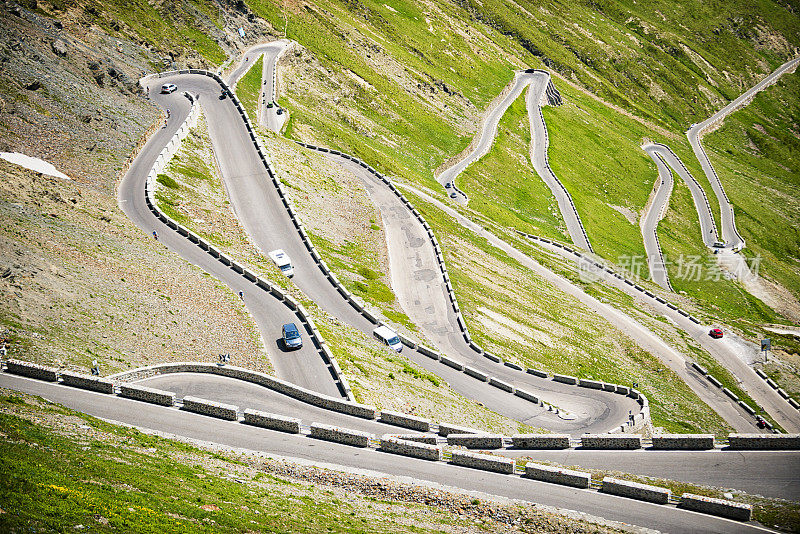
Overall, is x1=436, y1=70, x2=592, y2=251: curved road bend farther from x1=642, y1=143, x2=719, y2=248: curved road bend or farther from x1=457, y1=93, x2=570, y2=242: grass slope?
x1=642, y1=143, x2=719, y2=248: curved road bend

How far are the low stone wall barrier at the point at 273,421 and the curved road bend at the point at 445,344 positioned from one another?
18.5 metres

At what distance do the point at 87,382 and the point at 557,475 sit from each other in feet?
101

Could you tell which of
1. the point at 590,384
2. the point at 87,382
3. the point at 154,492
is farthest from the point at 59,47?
the point at 590,384

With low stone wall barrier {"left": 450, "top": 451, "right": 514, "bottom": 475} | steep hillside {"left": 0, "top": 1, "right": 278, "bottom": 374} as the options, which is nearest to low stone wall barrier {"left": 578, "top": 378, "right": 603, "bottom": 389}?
low stone wall barrier {"left": 450, "top": 451, "right": 514, "bottom": 475}

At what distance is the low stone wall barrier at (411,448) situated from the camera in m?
40.3

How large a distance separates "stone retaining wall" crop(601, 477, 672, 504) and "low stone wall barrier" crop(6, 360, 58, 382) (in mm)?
35571

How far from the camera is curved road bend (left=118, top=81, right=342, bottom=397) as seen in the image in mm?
50000

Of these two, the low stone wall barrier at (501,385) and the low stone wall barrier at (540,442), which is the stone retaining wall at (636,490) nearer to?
the low stone wall barrier at (540,442)

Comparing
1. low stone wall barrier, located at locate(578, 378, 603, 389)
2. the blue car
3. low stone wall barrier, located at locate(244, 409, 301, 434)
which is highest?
low stone wall barrier, located at locate(578, 378, 603, 389)

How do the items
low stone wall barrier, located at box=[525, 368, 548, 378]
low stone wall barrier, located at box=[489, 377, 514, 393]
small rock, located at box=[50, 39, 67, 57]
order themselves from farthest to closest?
small rock, located at box=[50, 39, 67, 57], low stone wall barrier, located at box=[525, 368, 548, 378], low stone wall barrier, located at box=[489, 377, 514, 393]

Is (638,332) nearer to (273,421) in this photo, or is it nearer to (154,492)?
(273,421)

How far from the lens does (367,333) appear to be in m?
59.7

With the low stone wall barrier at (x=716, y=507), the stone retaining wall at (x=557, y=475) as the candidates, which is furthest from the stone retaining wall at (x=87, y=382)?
the low stone wall barrier at (x=716, y=507)

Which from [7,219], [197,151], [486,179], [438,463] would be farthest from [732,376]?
[7,219]
